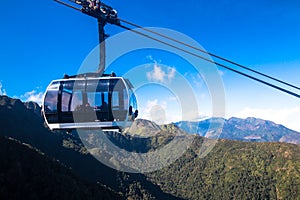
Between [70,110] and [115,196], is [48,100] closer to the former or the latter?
[70,110]

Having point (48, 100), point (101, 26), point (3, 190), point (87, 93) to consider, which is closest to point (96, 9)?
point (101, 26)

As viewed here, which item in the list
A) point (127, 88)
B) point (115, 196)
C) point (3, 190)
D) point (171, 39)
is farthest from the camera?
point (115, 196)

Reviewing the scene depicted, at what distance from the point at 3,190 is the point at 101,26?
136 metres

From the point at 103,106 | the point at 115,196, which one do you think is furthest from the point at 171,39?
the point at 115,196

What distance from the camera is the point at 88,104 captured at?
719 inches

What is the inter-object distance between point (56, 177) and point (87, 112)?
13581 centimetres

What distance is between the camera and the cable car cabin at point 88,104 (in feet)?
58.3

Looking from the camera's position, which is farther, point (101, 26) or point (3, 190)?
point (3, 190)

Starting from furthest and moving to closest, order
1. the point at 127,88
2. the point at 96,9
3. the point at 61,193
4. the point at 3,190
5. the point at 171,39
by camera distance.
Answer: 1. the point at 61,193
2. the point at 3,190
3. the point at 127,88
4. the point at 96,9
5. the point at 171,39

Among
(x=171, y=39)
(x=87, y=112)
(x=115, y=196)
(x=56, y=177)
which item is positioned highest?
(x=171, y=39)

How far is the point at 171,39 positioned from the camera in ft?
41.4

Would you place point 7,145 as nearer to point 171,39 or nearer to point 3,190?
point 3,190

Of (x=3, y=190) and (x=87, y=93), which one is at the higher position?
(x=87, y=93)

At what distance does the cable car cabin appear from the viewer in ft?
58.3
